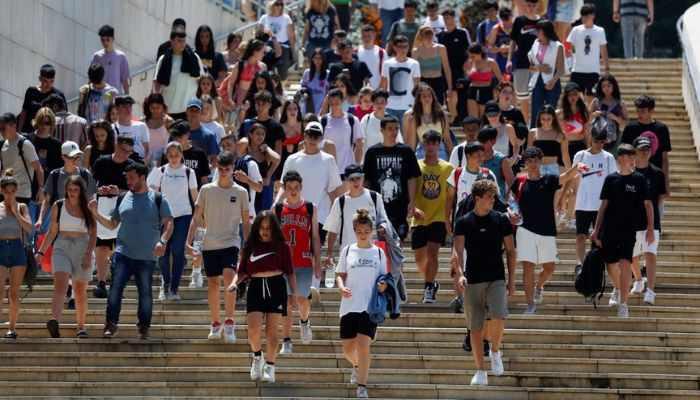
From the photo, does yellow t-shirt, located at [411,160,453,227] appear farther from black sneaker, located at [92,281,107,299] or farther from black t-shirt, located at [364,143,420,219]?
black sneaker, located at [92,281,107,299]

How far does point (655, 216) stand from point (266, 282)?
4.49 metres

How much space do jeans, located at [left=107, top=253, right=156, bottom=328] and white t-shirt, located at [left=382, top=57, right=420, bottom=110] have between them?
6525mm

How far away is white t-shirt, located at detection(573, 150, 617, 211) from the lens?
19.4 metres

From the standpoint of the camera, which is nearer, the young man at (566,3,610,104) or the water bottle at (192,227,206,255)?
the water bottle at (192,227,206,255)

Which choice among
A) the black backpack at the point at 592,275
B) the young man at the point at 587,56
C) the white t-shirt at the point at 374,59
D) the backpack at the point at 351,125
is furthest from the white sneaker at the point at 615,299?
the white t-shirt at the point at 374,59

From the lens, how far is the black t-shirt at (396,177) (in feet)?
61.4

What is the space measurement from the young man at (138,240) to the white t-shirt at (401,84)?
6149 mm

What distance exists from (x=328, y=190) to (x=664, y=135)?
12.7 ft

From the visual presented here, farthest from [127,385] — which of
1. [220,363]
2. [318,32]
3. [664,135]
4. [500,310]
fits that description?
[318,32]

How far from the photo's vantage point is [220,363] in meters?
17.1

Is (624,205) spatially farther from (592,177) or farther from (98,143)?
(98,143)

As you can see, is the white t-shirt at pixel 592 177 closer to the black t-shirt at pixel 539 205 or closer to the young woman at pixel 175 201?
the black t-shirt at pixel 539 205

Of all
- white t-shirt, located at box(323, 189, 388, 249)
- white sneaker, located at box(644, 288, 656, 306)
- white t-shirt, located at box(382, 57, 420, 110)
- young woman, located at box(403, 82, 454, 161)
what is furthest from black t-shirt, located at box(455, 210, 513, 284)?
white t-shirt, located at box(382, 57, 420, 110)

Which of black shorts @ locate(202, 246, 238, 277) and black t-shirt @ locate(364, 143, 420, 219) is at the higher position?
black t-shirt @ locate(364, 143, 420, 219)
